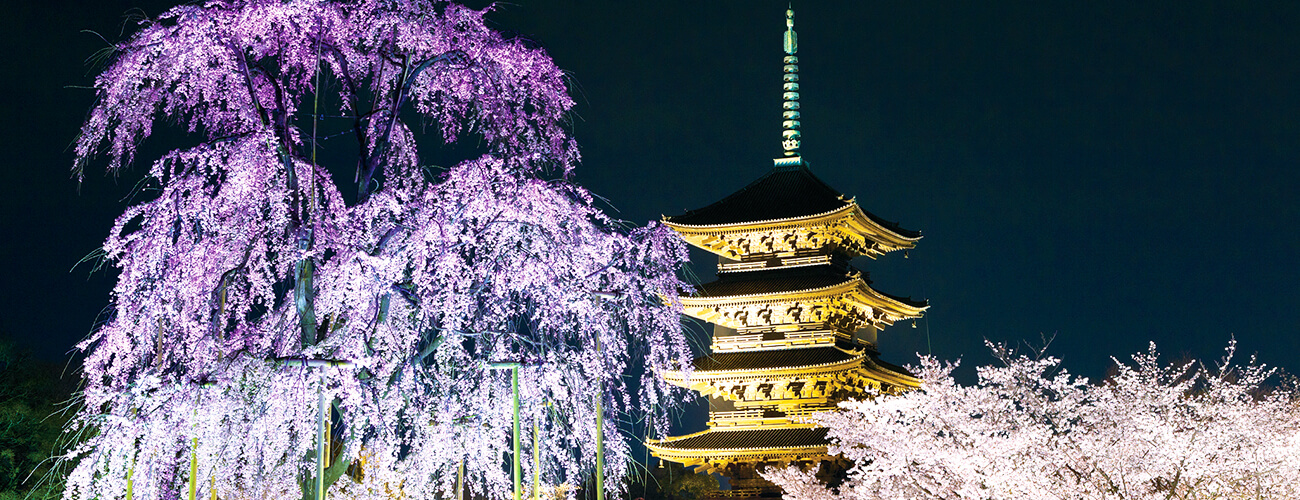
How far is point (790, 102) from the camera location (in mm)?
34625

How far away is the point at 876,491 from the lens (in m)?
19.3

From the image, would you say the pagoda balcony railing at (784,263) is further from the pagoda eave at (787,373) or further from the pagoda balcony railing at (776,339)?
the pagoda eave at (787,373)

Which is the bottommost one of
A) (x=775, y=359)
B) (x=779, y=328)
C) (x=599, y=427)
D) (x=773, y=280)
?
(x=599, y=427)

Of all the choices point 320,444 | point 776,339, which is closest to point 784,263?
point 776,339

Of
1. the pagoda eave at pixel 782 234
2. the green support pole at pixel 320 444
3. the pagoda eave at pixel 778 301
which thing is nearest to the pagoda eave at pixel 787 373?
the pagoda eave at pixel 778 301

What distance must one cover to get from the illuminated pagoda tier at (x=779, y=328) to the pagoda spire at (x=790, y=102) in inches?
70.9

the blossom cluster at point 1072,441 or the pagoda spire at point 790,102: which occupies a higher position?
the pagoda spire at point 790,102

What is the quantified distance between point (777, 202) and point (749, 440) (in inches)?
257

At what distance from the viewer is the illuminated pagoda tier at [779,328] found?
28609 millimetres

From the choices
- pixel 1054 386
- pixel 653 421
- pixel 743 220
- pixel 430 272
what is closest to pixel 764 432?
pixel 743 220

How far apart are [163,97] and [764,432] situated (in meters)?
21.6

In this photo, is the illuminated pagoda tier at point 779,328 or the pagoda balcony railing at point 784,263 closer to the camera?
the illuminated pagoda tier at point 779,328

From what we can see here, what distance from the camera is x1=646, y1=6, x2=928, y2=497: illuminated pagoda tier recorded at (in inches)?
1126

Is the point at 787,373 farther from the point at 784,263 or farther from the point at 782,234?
the point at 782,234
